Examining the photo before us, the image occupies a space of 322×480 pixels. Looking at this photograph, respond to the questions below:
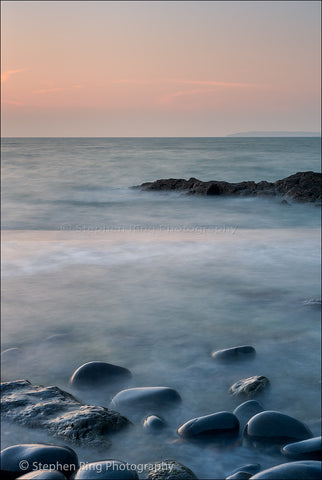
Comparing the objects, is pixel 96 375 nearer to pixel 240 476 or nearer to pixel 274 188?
pixel 240 476

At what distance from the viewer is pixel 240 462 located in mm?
2287

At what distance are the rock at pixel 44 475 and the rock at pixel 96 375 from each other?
1041 millimetres

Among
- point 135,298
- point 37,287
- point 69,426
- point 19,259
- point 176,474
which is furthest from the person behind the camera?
point 19,259

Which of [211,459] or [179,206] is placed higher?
[179,206]

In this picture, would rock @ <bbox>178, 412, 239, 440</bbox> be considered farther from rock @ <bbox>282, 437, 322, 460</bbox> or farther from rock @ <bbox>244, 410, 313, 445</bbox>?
rock @ <bbox>282, 437, 322, 460</bbox>

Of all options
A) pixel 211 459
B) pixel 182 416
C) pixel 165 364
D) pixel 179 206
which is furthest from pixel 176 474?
pixel 179 206

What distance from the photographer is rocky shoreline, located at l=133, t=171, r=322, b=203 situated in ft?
42.8

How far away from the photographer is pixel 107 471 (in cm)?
204

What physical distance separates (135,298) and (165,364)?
167 cm

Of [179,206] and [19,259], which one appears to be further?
[179,206]

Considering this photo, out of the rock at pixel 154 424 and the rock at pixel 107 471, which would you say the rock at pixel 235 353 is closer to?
the rock at pixel 154 424

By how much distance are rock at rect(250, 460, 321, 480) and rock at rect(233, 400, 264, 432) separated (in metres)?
0.63

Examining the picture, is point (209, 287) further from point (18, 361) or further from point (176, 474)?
point (176, 474)

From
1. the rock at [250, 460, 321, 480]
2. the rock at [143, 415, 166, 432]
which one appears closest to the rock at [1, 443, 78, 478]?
the rock at [143, 415, 166, 432]
